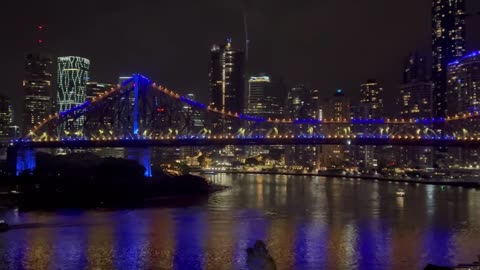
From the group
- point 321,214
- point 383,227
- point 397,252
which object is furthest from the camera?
point 321,214

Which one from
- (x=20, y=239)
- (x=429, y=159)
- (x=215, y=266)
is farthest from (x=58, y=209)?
(x=429, y=159)

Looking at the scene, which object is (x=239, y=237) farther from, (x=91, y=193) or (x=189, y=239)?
(x=91, y=193)

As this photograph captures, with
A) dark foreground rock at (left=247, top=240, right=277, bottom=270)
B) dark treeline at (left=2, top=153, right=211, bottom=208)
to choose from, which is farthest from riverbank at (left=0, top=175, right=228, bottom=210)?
dark foreground rock at (left=247, top=240, right=277, bottom=270)

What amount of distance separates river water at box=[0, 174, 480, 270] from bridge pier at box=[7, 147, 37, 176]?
1758 cm

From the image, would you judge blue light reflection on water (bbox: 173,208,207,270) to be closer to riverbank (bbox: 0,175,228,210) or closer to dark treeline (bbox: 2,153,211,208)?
riverbank (bbox: 0,175,228,210)

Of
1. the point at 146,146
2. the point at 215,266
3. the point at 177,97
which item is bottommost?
the point at 215,266

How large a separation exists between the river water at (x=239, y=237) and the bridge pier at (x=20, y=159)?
17585 mm

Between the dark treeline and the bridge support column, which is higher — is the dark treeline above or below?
below

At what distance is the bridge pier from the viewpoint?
5866 centimetres

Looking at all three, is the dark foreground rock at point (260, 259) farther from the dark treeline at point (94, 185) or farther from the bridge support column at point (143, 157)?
the bridge support column at point (143, 157)

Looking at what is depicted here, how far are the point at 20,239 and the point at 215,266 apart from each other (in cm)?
986

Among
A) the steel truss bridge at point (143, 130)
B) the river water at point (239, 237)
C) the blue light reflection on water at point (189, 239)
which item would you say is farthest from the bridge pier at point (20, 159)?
the blue light reflection on water at point (189, 239)

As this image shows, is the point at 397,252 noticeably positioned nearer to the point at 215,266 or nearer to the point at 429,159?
the point at 215,266

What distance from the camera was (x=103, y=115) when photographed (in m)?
63.4
